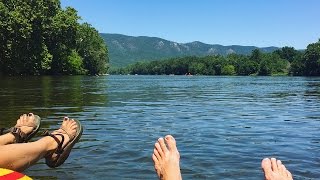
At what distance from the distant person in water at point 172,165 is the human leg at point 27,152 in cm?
88

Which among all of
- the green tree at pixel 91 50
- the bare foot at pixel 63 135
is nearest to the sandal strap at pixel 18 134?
the bare foot at pixel 63 135

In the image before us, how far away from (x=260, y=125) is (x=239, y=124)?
0.42 meters

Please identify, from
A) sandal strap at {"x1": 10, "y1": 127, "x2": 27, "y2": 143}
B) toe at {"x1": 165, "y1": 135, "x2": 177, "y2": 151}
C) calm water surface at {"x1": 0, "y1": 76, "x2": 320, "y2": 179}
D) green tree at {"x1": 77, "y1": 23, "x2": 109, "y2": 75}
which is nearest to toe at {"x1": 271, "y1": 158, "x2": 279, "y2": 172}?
toe at {"x1": 165, "y1": 135, "x2": 177, "y2": 151}

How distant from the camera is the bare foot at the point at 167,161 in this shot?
3.46m

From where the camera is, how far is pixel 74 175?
15.4 ft

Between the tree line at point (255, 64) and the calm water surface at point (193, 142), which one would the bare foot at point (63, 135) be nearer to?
the calm water surface at point (193, 142)

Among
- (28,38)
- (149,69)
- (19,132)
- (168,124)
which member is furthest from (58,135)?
(149,69)

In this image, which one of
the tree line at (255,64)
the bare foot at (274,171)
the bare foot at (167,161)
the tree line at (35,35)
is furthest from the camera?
the tree line at (255,64)

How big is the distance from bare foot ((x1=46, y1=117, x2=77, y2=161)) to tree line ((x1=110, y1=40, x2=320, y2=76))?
11143 cm

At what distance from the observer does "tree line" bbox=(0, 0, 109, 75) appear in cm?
5197

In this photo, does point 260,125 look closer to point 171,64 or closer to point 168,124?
point 168,124

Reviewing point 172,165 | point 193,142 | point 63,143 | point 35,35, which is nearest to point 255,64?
point 35,35

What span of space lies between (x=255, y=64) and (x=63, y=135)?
136667 mm

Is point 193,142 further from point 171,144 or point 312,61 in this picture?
point 312,61
